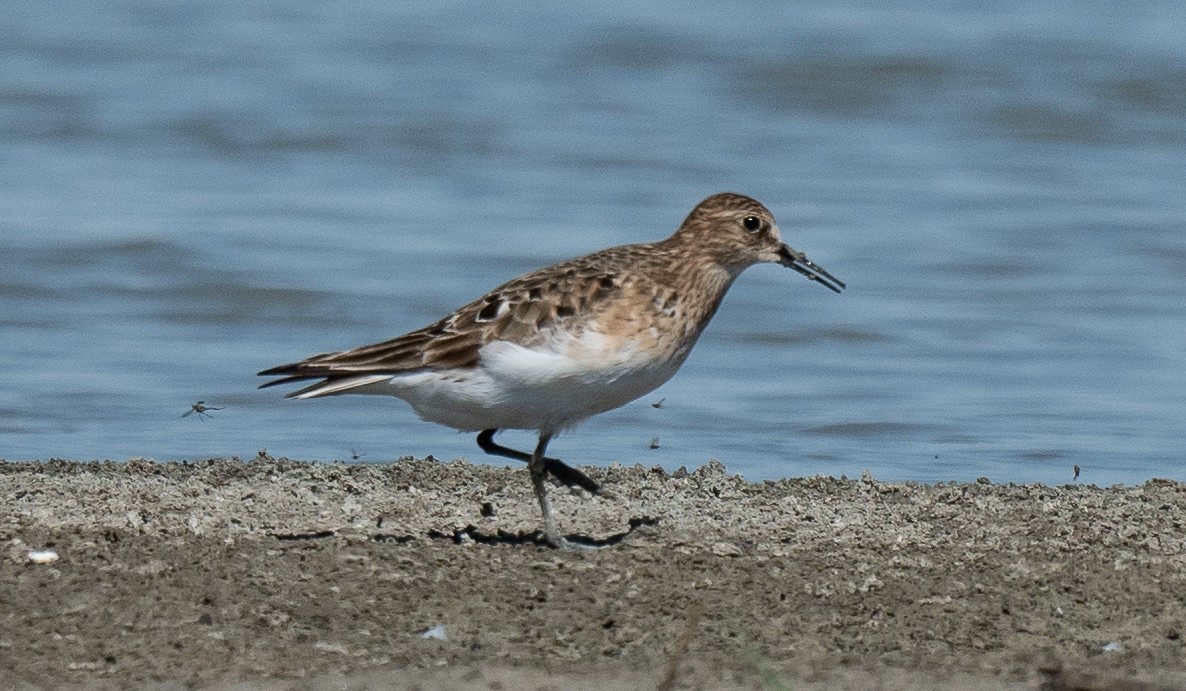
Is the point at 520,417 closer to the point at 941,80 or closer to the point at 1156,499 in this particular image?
the point at 1156,499

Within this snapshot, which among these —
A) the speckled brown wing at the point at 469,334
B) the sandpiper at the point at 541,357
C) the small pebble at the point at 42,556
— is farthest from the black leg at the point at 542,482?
the small pebble at the point at 42,556

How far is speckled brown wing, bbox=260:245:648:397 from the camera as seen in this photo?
255 inches

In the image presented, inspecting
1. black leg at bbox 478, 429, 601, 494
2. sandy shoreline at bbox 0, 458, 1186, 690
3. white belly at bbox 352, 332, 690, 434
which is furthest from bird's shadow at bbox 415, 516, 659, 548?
white belly at bbox 352, 332, 690, 434

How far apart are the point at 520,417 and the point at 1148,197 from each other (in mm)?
9538

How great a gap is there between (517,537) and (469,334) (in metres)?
0.73

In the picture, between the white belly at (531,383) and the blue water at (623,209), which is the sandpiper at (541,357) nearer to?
the white belly at (531,383)

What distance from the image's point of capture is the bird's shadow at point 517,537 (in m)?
6.59

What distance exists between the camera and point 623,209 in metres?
14.1

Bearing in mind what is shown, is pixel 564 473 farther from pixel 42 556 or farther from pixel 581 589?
pixel 42 556

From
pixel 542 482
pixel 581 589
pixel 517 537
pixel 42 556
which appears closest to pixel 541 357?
pixel 542 482

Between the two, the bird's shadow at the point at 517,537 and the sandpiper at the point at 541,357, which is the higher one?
the sandpiper at the point at 541,357

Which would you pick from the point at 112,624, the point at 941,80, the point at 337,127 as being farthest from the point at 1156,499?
the point at 941,80

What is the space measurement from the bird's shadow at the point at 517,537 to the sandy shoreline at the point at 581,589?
18mm

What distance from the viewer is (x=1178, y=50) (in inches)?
764
